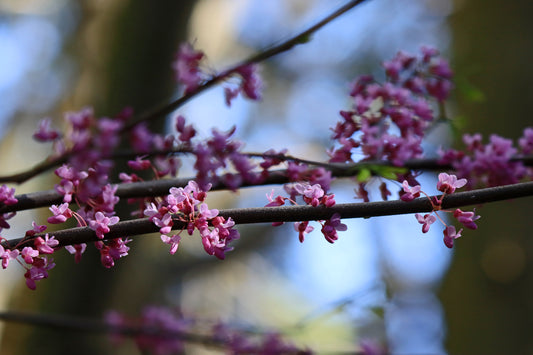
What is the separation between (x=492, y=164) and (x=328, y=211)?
0.66 metres

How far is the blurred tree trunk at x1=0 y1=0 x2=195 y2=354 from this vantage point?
95.0 inches

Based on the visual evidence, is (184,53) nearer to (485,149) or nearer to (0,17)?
(485,149)

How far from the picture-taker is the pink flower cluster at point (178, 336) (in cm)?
212

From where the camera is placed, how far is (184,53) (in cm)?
143

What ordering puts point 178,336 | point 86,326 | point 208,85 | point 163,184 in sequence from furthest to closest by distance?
point 178,336, point 86,326, point 208,85, point 163,184

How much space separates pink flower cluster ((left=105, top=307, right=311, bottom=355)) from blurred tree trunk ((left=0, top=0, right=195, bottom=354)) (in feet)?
0.77

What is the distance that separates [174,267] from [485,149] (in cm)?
414

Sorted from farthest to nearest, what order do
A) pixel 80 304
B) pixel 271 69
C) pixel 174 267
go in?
pixel 271 69
pixel 174 267
pixel 80 304

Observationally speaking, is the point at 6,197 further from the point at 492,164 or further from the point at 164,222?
the point at 492,164

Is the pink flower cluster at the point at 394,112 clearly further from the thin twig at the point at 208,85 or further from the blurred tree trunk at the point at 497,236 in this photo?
the blurred tree trunk at the point at 497,236

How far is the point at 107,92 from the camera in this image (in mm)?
2707

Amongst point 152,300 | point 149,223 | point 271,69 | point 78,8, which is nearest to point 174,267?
point 152,300

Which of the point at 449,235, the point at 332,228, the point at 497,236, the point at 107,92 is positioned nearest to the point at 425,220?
the point at 449,235

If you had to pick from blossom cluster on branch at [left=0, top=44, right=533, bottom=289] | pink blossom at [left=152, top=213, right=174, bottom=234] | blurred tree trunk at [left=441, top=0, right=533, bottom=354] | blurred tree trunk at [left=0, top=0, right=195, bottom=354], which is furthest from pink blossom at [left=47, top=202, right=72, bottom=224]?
blurred tree trunk at [left=441, top=0, right=533, bottom=354]
